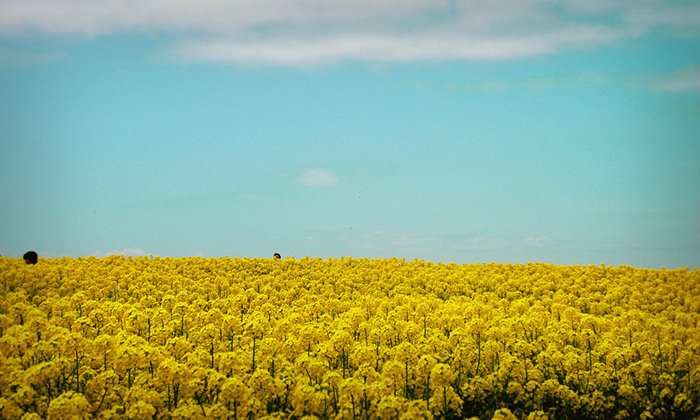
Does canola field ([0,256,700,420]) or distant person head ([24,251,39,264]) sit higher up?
distant person head ([24,251,39,264])

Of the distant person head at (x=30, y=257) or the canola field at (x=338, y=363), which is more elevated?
the distant person head at (x=30, y=257)

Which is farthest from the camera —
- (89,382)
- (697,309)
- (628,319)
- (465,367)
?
(697,309)

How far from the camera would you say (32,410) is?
9477mm

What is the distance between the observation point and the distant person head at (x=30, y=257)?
92.9 ft

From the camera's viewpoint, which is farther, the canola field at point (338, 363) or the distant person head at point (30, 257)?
the distant person head at point (30, 257)

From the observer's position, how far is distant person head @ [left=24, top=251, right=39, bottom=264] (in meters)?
28.3

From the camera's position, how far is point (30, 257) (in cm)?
2844

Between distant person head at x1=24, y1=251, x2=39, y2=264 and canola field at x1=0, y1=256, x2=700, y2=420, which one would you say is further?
distant person head at x1=24, y1=251, x2=39, y2=264

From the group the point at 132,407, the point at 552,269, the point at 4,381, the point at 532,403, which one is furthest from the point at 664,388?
the point at 552,269

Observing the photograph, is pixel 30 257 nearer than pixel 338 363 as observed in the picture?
No

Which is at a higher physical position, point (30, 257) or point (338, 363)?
point (30, 257)

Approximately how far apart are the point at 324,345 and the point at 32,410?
5302 mm

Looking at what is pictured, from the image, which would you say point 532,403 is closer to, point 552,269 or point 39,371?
point 39,371

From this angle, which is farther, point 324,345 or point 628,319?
point 628,319
